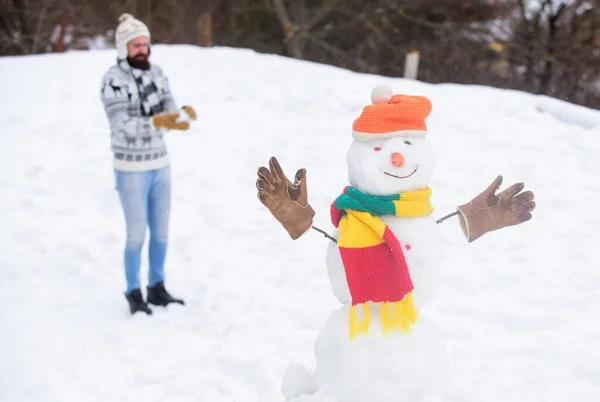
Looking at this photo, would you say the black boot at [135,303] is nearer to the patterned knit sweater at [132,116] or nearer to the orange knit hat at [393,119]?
the patterned knit sweater at [132,116]

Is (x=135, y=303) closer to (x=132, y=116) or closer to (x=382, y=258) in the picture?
(x=132, y=116)

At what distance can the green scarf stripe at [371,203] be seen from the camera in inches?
85.2

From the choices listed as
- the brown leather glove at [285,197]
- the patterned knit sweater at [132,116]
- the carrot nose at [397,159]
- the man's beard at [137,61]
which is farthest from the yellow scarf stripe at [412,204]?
the man's beard at [137,61]

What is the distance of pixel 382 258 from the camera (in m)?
2.16

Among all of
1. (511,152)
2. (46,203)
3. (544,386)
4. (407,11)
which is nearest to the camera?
(544,386)

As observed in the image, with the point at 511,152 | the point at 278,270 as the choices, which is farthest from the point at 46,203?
the point at 511,152

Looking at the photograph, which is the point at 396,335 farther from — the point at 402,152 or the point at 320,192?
the point at 320,192

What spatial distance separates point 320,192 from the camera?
5285 millimetres

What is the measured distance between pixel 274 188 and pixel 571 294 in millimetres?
2490

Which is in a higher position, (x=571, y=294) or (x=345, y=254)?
(x=345, y=254)

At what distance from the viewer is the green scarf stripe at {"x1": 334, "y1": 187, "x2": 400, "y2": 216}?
2.16 meters

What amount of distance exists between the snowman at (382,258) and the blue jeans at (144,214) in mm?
1514

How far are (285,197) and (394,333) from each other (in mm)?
634

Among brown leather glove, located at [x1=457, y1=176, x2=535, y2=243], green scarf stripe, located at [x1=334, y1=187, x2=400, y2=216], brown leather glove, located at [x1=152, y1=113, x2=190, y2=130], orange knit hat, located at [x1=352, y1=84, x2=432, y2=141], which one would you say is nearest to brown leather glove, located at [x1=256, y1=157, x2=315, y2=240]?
green scarf stripe, located at [x1=334, y1=187, x2=400, y2=216]
